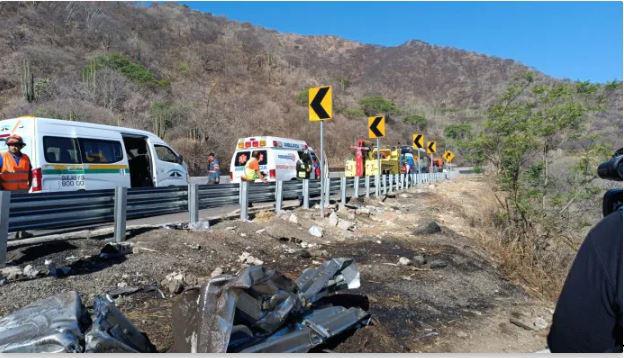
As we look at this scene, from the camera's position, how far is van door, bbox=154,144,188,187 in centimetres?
1216

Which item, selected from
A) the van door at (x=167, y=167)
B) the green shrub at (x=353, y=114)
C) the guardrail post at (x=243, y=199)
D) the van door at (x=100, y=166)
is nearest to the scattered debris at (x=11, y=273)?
the guardrail post at (x=243, y=199)

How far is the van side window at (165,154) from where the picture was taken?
12508mm

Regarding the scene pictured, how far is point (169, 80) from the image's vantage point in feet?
149

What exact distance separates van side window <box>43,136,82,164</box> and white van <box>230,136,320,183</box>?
6.56 metres

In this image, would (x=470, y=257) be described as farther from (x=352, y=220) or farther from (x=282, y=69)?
(x=282, y=69)

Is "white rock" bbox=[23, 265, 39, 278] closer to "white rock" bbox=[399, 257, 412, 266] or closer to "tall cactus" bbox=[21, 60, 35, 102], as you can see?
"white rock" bbox=[399, 257, 412, 266]

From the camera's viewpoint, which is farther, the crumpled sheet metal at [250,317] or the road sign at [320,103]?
the road sign at [320,103]

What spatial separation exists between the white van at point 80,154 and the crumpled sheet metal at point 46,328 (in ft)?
21.6

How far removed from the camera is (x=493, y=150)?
11.8m

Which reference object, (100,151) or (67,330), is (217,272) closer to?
(67,330)

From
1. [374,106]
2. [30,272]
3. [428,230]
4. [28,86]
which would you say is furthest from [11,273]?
[374,106]

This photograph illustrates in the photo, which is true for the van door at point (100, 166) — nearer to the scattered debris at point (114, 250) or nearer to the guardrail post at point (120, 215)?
the guardrail post at point (120, 215)

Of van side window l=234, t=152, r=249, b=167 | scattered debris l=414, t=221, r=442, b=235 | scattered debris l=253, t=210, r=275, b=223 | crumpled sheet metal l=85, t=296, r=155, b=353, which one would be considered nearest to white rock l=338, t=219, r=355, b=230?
scattered debris l=253, t=210, r=275, b=223

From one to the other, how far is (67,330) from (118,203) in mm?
4054
